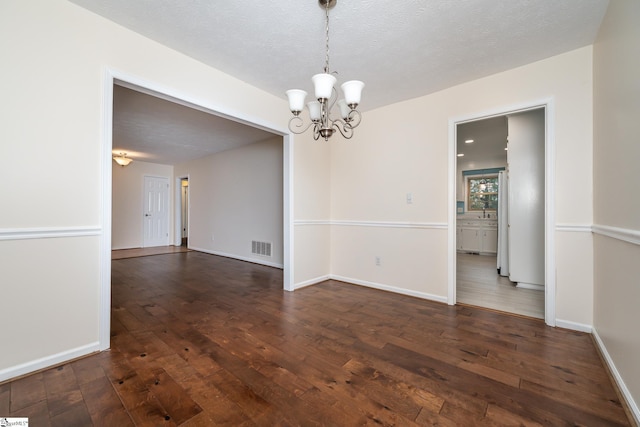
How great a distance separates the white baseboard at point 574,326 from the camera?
7.50 feet

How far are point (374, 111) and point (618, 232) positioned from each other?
8.90 feet

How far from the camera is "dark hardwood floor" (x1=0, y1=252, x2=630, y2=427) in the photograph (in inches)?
53.0

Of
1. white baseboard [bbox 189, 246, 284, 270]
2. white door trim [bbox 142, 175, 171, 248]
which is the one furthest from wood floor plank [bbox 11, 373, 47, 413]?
white door trim [bbox 142, 175, 171, 248]

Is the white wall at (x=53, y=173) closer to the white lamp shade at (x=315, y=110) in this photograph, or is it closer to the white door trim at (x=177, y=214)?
the white lamp shade at (x=315, y=110)

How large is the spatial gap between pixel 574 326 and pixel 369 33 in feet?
9.99

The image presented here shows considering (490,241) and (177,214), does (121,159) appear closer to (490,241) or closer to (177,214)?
(177,214)

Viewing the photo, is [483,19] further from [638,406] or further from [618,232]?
[638,406]

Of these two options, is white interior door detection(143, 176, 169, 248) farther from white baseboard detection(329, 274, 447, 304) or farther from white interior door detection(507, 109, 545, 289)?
white interior door detection(507, 109, 545, 289)

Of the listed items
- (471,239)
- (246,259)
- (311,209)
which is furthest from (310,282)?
(471,239)

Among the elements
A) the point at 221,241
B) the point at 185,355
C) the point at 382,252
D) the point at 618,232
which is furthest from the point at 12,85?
the point at 221,241

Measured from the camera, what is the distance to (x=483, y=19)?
1941 mm

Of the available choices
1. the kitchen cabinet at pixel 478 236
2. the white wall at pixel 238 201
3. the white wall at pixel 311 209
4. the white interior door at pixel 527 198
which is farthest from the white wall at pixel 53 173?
the kitchen cabinet at pixel 478 236

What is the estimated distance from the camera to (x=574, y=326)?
2344mm

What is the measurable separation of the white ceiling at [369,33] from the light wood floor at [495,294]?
96.9 inches
